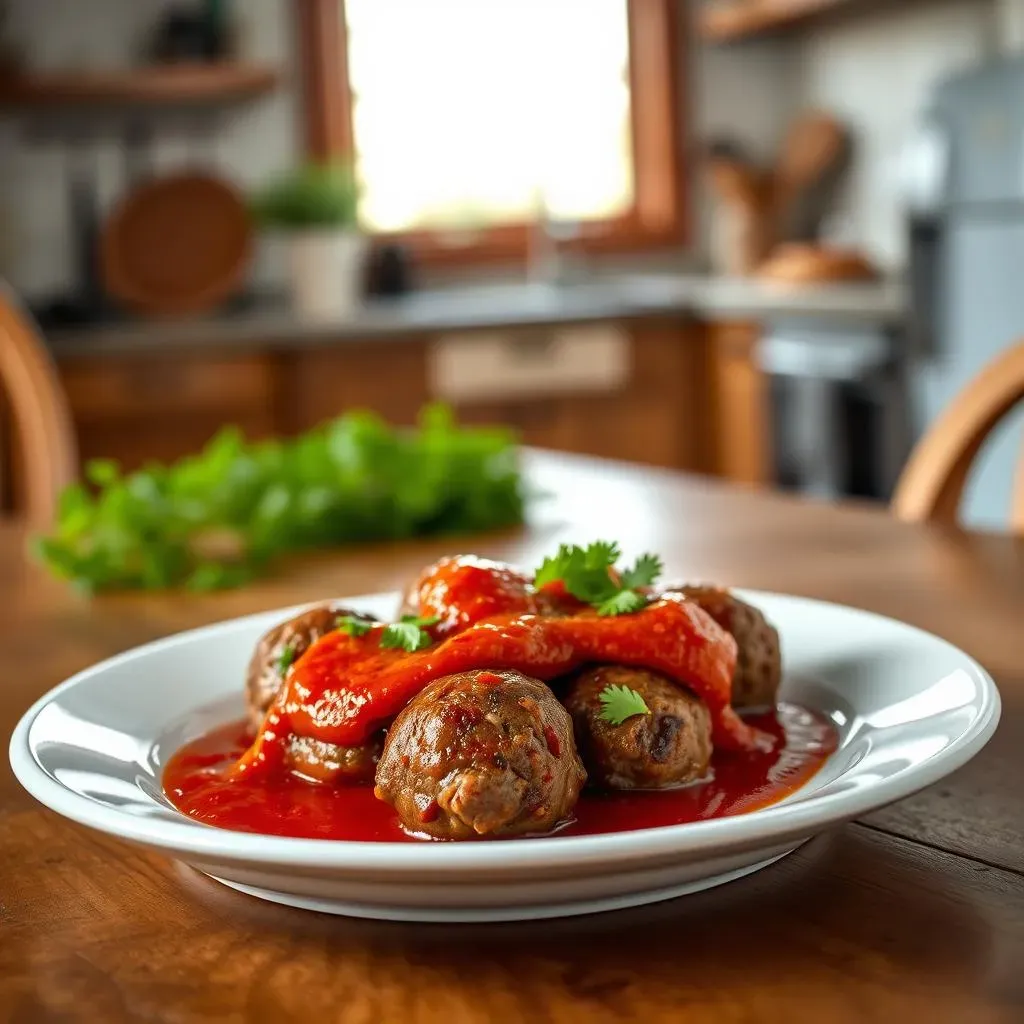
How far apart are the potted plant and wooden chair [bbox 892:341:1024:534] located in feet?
9.69

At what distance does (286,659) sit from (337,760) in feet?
0.29

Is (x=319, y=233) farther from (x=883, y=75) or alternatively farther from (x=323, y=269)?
(x=883, y=75)

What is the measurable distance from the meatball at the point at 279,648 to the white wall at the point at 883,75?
12.6ft

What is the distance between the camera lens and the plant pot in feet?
14.9

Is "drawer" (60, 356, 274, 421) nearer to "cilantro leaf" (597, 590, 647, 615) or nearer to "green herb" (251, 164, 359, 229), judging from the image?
"green herb" (251, 164, 359, 229)

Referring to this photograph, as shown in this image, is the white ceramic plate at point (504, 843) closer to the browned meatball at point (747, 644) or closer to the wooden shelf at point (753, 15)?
the browned meatball at point (747, 644)

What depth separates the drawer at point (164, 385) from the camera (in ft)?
13.1

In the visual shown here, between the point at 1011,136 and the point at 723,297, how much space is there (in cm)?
98

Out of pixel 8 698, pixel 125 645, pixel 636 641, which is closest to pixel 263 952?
pixel 636 641

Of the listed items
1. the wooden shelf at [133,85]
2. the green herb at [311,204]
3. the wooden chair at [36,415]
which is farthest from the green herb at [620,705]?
the wooden shelf at [133,85]

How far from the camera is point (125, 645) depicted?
1.24 m

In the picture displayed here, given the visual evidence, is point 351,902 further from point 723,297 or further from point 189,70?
point 189,70

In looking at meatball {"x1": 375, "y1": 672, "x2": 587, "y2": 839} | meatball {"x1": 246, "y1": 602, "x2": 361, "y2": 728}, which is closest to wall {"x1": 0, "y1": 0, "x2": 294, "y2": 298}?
meatball {"x1": 246, "y1": 602, "x2": 361, "y2": 728}

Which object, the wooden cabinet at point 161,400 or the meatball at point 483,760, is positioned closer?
the meatball at point 483,760
